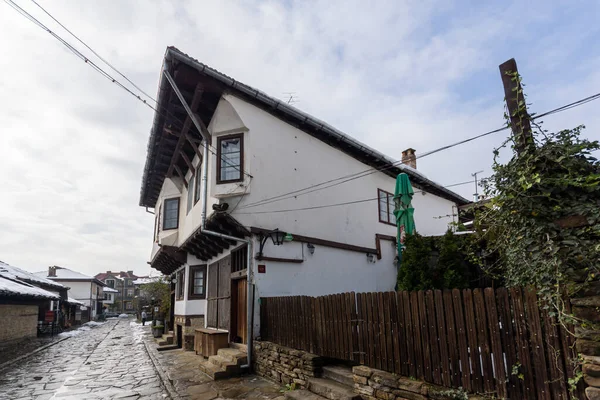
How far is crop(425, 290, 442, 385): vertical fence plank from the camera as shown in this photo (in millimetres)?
4348

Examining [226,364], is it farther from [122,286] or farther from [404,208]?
[122,286]

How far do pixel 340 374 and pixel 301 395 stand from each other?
0.74 m

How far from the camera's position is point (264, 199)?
9.15 metres

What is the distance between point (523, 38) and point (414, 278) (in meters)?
5.43

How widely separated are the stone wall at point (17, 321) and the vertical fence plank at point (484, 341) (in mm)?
21369

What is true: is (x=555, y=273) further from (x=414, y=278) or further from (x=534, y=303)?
(x=414, y=278)

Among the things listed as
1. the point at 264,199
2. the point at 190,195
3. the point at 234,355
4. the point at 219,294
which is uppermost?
the point at 190,195

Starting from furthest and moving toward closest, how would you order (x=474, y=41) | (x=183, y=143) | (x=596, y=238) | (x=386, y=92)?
(x=183, y=143) < (x=386, y=92) < (x=474, y=41) < (x=596, y=238)

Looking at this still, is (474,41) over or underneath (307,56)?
underneath

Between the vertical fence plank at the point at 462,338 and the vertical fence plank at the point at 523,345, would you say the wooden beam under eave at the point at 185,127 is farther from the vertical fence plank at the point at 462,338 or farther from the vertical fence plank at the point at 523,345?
the vertical fence plank at the point at 523,345

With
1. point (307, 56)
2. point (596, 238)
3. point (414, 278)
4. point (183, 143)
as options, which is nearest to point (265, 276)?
point (414, 278)

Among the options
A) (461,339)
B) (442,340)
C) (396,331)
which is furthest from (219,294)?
(461,339)

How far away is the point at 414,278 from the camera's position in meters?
8.54

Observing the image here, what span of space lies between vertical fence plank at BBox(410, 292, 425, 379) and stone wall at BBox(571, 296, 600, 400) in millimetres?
1879
